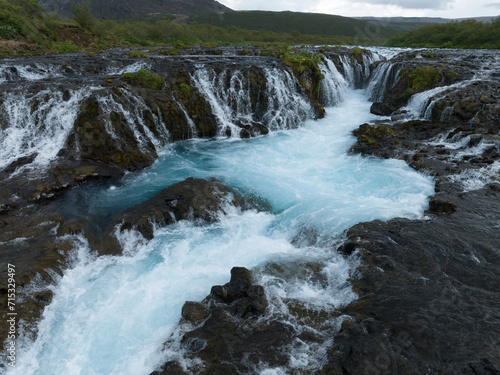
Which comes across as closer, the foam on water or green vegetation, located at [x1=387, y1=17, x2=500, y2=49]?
the foam on water

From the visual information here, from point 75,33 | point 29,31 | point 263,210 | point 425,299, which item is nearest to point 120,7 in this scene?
point 75,33

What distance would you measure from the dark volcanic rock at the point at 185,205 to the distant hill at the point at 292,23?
146375mm

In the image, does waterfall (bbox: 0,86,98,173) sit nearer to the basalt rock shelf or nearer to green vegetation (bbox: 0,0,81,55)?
the basalt rock shelf

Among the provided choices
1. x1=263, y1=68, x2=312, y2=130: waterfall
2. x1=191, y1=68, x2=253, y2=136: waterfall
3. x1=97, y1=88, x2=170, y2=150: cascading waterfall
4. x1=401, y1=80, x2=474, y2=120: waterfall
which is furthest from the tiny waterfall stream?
x1=401, y1=80, x2=474, y2=120: waterfall

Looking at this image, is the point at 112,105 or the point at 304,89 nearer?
the point at 112,105

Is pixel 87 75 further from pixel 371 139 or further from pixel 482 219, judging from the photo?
pixel 482 219

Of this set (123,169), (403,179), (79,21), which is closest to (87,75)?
(123,169)

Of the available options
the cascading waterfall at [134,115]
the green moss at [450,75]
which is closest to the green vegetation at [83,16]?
the cascading waterfall at [134,115]

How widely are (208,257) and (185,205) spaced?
2.54 metres

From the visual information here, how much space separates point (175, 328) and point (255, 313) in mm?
1996

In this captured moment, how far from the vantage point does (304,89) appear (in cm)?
2258

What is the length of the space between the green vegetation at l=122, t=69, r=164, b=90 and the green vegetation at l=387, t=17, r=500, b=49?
50.8 metres

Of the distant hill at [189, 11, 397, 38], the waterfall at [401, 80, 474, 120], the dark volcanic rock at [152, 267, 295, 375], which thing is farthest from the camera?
the distant hill at [189, 11, 397, 38]

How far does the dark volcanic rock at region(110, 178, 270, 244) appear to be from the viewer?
402 inches
